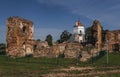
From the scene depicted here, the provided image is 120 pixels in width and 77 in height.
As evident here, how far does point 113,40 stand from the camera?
5112 cm

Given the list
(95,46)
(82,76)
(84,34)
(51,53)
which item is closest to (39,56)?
(51,53)

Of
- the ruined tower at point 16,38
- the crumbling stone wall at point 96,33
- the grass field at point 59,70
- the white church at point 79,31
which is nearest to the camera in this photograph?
the grass field at point 59,70

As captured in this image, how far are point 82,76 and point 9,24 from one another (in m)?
26.6

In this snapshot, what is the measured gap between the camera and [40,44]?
166ft

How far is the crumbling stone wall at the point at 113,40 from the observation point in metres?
50.7

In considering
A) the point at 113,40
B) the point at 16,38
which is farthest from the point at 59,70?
the point at 113,40

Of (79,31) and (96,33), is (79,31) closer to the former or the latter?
(79,31)

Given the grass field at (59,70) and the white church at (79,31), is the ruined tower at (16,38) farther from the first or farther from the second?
the white church at (79,31)

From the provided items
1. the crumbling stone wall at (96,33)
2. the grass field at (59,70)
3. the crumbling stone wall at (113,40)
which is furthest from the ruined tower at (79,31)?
the grass field at (59,70)

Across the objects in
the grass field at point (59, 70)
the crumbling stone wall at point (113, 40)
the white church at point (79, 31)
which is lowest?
the grass field at point (59, 70)

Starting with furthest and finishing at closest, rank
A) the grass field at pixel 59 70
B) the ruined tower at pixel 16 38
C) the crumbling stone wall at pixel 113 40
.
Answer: the crumbling stone wall at pixel 113 40
the ruined tower at pixel 16 38
the grass field at pixel 59 70

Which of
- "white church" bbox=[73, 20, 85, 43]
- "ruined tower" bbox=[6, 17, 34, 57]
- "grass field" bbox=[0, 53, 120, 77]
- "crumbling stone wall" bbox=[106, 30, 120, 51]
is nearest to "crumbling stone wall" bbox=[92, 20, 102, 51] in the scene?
"crumbling stone wall" bbox=[106, 30, 120, 51]

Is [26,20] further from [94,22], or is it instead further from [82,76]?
[82,76]

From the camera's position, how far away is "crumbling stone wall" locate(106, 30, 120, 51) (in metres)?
50.7
